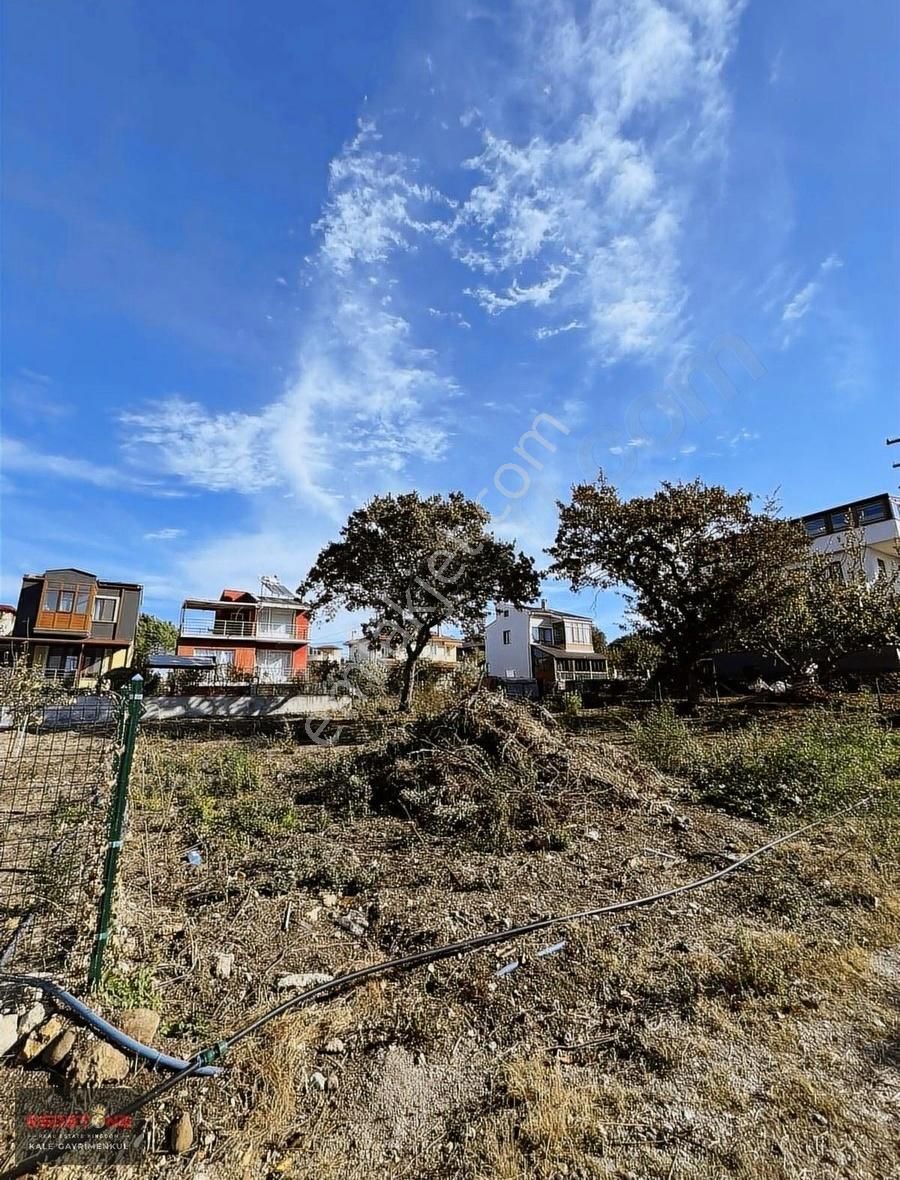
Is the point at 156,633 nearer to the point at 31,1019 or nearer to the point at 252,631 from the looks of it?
the point at 252,631

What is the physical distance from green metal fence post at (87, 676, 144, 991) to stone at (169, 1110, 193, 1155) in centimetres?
91

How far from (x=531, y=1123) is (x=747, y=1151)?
72 centimetres

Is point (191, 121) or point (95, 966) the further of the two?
point (191, 121)

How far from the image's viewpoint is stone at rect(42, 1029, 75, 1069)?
209cm

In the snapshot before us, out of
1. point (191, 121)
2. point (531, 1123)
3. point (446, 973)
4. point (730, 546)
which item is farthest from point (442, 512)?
point (531, 1123)

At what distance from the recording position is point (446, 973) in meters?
2.81

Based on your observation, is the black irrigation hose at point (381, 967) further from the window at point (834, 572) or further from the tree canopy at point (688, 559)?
the window at point (834, 572)

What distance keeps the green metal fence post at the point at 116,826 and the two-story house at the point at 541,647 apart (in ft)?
93.4

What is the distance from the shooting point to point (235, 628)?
2762 cm

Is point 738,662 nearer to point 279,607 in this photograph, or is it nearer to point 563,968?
point 563,968

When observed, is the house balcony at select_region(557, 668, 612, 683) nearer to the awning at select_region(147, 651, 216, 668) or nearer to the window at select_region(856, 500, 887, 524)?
the window at select_region(856, 500, 887, 524)

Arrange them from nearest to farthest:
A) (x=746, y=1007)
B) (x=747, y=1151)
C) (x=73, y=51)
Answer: (x=747, y=1151)
(x=746, y=1007)
(x=73, y=51)

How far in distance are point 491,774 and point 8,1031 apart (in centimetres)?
422

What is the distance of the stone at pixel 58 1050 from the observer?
6.84 feet
